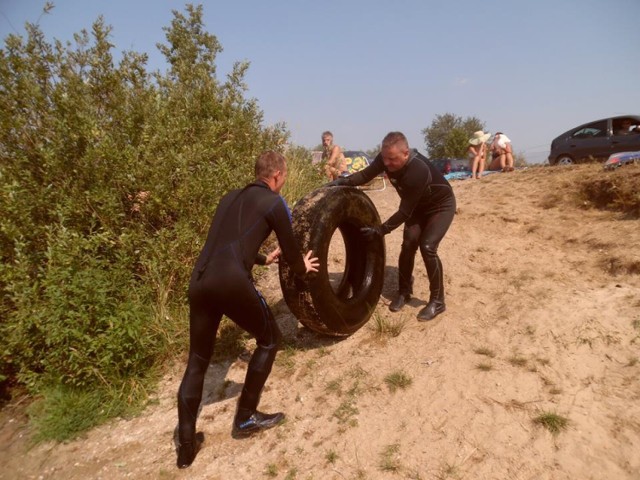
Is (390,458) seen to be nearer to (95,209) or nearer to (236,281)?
(236,281)

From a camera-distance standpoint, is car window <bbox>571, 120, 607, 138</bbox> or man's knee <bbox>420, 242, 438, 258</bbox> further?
car window <bbox>571, 120, 607, 138</bbox>

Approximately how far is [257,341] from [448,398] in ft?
5.07

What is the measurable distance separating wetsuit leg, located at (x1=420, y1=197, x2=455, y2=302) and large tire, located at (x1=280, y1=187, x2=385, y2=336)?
0.48 metres

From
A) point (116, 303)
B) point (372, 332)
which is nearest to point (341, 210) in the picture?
point (372, 332)

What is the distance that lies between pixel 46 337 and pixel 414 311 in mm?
3661

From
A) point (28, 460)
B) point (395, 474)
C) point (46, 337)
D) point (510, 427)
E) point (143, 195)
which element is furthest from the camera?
point (143, 195)

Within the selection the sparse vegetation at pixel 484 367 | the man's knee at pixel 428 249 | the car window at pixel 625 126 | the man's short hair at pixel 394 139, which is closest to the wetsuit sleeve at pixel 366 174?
the man's short hair at pixel 394 139

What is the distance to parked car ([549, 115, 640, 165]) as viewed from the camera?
10383mm

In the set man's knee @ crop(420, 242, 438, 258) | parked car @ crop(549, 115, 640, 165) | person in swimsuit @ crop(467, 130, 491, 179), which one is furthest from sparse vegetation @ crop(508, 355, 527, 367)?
parked car @ crop(549, 115, 640, 165)

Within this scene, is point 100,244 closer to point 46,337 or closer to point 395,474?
point 46,337

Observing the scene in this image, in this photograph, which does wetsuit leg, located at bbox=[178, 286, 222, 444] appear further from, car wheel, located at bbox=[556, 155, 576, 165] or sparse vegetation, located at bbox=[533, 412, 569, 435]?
car wheel, located at bbox=[556, 155, 576, 165]

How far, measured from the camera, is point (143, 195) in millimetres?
5000

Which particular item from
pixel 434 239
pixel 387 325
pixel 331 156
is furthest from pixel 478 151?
pixel 387 325

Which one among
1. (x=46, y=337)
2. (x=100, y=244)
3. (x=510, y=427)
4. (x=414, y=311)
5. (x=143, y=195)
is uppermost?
(x=143, y=195)
